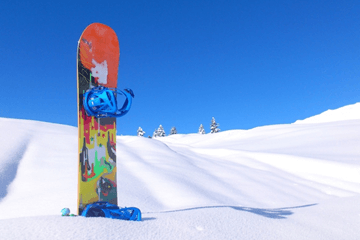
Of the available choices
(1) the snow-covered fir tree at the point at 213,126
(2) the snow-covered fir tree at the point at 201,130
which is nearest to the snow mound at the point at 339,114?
(1) the snow-covered fir tree at the point at 213,126

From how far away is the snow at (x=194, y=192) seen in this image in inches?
86.0

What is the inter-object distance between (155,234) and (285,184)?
6.18 metres

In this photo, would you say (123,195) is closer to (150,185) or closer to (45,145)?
(150,185)

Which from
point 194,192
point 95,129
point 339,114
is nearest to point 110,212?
point 95,129

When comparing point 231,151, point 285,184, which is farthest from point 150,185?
point 231,151

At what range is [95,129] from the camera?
10.3 feet

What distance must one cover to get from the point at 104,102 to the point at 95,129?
467 mm

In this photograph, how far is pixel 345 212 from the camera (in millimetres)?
3465

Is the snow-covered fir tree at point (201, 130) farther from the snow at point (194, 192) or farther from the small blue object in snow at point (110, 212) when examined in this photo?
the small blue object in snow at point (110, 212)

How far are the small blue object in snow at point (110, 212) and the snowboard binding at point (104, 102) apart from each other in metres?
1.15

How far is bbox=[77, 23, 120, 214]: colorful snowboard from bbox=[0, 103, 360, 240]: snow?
0.62 meters

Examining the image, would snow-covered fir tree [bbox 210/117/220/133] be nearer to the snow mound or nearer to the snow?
the snow mound

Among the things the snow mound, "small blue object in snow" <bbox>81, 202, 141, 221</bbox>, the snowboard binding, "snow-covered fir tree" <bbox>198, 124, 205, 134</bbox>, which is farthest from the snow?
"snow-covered fir tree" <bbox>198, 124, 205, 134</bbox>

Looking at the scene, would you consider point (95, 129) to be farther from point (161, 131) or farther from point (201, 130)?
point (201, 130)
